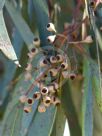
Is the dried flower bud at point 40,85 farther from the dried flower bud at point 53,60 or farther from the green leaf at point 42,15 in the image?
the green leaf at point 42,15

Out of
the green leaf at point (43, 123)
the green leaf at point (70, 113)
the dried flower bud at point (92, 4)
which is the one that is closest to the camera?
the dried flower bud at point (92, 4)

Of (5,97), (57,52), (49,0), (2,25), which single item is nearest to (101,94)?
(57,52)

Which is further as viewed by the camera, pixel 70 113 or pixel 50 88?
pixel 70 113

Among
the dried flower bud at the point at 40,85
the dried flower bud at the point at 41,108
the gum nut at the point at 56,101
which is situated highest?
the dried flower bud at the point at 40,85

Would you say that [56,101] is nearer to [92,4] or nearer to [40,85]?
[40,85]

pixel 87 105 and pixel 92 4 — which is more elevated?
pixel 92 4

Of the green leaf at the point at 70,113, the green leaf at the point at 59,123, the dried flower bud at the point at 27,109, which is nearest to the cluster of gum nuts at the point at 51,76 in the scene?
A: the dried flower bud at the point at 27,109

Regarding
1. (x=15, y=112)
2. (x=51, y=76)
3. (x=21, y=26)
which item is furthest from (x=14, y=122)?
(x=21, y=26)

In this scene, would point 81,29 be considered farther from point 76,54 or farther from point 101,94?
point 101,94
